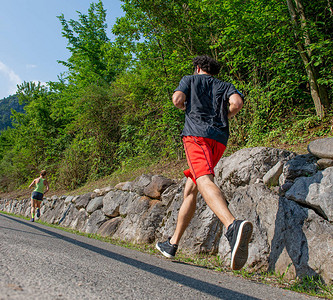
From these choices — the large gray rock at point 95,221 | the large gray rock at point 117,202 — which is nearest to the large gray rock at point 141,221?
the large gray rock at point 117,202

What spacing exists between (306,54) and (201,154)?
4.33 meters

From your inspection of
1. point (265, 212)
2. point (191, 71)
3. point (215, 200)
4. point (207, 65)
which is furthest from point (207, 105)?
point (191, 71)

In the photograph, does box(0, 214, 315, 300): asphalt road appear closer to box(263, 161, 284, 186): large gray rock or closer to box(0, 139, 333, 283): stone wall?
box(0, 139, 333, 283): stone wall

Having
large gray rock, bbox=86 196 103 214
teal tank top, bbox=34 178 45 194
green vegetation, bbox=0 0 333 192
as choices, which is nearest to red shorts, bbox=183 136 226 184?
green vegetation, bbox=0 0 333 192

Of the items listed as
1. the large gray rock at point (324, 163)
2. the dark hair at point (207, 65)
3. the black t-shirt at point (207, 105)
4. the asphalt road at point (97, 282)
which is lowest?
the asphalt road at point (97, 282)

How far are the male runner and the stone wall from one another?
878 millimetres

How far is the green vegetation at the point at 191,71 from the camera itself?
5664 mm

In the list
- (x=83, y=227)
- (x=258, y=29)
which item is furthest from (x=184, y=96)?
(x=83, y=227)

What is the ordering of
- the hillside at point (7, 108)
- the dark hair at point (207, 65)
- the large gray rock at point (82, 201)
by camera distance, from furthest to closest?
the hillside at point (7, 108) → the large gray rock at point (82, 201) → the dark hair at point (207, 65)

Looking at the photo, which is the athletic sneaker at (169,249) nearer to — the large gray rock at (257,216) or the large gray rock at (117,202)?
the large gray rock at (257,216)

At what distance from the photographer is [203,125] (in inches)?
114

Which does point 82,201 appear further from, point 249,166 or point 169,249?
point 169,249

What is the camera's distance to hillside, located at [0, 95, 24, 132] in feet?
354

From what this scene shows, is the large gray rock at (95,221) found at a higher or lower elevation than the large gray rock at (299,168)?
lower
